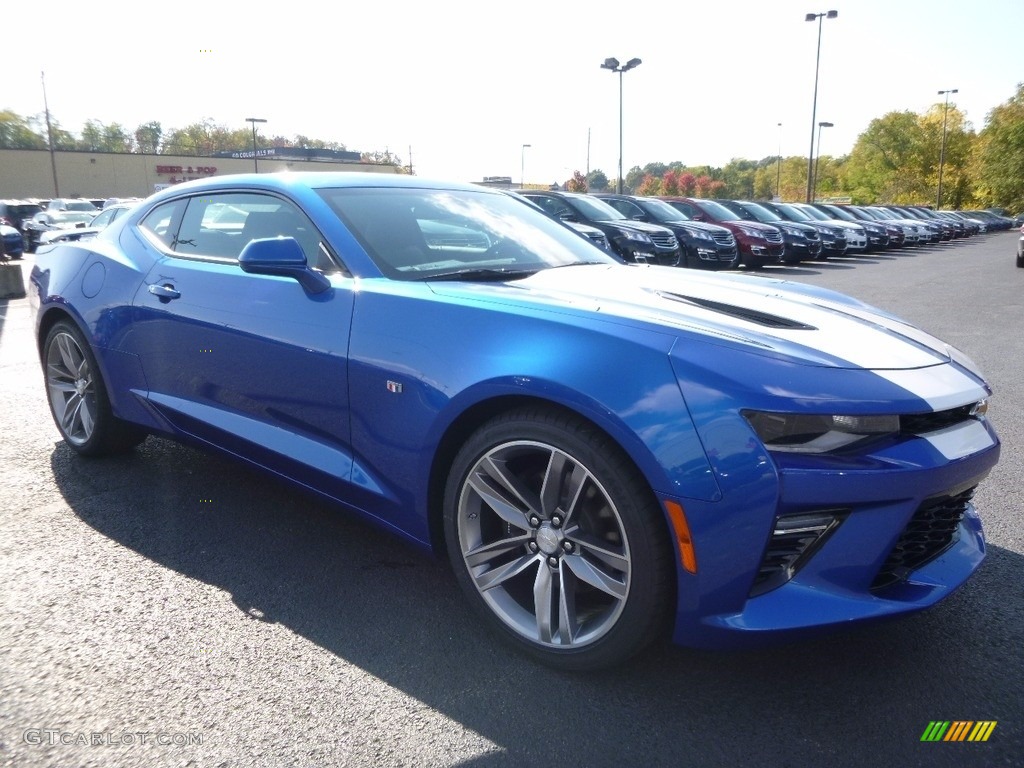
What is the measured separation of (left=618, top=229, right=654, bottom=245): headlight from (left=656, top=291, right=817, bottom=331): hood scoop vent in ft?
36.7

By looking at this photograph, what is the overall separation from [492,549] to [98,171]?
213ft

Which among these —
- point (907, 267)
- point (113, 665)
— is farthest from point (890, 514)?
point (907, 267)

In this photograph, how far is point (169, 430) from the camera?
369cm

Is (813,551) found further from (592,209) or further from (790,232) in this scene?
(790,232)

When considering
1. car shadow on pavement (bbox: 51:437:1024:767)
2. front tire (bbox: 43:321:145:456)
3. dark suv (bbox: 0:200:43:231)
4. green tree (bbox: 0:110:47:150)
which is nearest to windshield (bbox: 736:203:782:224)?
front tire (bbox: 43:321:145:456)

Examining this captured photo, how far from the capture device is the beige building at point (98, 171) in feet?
180

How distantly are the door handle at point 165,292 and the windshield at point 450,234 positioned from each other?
0.83 meters

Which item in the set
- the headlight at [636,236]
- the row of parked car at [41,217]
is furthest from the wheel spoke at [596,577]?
the row of parked car at [41,217]

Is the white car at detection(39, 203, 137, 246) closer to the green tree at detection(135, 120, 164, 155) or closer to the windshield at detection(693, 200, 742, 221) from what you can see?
the windshield at detection(693, 200, 742, 221)

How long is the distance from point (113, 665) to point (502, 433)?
133 cm

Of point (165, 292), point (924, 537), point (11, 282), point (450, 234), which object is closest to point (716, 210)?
point (11, 282)

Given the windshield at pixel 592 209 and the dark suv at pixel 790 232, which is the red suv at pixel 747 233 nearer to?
the dark suv at pixel 790 232

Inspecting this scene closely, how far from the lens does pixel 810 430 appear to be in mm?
2043

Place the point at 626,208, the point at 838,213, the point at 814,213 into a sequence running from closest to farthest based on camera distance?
1. the point at 626,208
2. the point at 814,213
3. the point at 838,213
